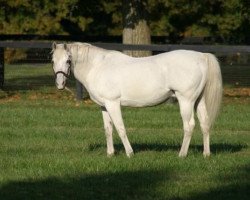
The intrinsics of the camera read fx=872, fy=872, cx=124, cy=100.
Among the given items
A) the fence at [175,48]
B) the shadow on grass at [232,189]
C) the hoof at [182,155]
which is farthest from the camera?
the fence at [175,48]

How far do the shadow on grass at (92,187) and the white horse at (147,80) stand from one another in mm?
1927

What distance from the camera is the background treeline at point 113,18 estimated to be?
111 feet

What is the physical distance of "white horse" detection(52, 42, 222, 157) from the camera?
12.2m

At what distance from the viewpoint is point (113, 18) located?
145 ft

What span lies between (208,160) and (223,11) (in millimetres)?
28734

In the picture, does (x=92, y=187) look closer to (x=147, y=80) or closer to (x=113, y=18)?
(x=147, y=80)

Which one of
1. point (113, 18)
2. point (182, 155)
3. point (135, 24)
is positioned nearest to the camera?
point (182, 155)

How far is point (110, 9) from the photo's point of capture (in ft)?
138

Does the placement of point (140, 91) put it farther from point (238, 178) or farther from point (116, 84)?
point (238, 178)

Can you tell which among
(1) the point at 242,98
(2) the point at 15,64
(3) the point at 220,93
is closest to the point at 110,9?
(2) the point at 15,64

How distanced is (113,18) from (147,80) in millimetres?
32315

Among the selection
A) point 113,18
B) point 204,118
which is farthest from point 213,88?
point 113,18

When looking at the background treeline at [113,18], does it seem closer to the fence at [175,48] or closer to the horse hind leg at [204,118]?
the fence at [175,48]

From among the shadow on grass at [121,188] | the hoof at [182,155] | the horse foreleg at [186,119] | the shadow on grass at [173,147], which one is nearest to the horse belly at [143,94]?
the horse foreleg at [186,119]
